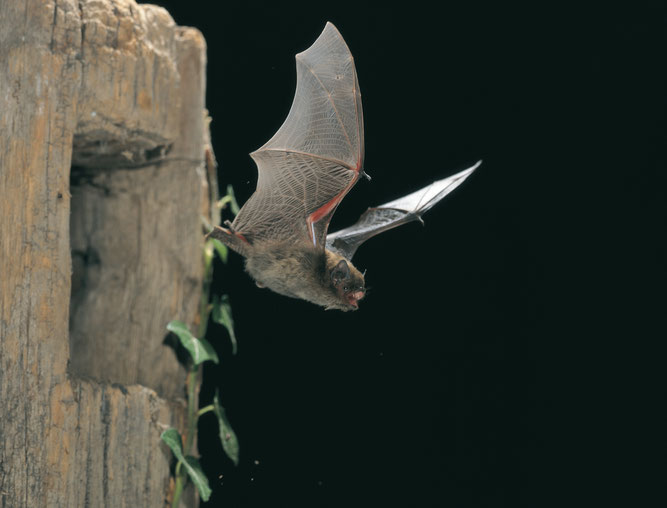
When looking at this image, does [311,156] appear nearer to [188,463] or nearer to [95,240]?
[95,240]

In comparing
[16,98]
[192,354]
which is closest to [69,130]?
[16,98]

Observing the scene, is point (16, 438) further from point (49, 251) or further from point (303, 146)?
point (303, 146)

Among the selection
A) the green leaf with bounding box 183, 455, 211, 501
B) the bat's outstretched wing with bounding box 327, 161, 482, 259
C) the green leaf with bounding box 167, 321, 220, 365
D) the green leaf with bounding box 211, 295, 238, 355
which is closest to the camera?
the bat's outstretched wing with bounding box 327, 161, 482, 259

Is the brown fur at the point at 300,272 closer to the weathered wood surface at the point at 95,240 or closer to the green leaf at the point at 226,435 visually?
the weathered wood surface at the point at 95,240

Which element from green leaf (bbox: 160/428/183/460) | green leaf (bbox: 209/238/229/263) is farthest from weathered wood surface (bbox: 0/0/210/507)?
green leaf (bbox: 209/238/229/263)

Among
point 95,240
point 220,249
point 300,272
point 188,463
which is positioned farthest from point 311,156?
point 188,463

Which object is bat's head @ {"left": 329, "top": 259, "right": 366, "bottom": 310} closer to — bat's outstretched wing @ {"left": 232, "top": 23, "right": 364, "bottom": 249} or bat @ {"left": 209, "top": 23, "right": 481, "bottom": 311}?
bat @ {"left": 209, "top": 23, "right": 481, "bottom": 311}
